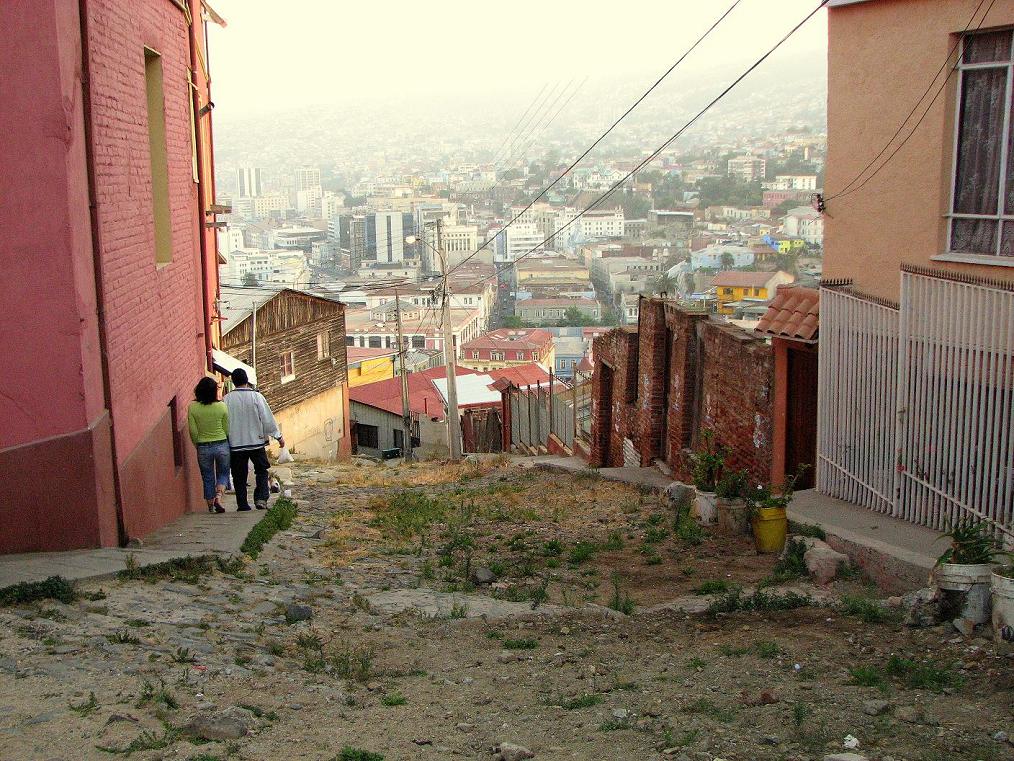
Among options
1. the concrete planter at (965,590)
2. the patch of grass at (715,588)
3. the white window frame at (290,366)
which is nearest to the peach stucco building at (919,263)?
the concrete planter at (965,590)

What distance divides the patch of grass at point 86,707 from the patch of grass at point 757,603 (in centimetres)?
385

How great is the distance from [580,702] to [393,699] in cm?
92

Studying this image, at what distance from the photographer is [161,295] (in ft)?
34.3

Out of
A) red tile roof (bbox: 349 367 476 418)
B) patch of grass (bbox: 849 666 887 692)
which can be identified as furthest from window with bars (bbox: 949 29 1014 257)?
red tile roof (bbox: 349 367 476 418)

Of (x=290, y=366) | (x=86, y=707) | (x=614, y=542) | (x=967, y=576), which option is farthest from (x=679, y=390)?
(x=290, y=366)

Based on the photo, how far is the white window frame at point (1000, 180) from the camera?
8234 mm

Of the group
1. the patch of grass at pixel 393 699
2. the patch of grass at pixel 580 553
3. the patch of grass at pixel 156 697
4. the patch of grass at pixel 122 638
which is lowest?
the patch of grass at pixel 580 553

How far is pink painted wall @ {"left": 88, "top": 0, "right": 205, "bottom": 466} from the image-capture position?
7945mm

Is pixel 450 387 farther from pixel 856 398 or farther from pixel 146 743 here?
pixel 146 743

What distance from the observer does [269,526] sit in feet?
32.4

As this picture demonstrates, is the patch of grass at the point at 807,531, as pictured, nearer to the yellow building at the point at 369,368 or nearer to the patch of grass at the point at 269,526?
the patch of grass at the point at 269,526

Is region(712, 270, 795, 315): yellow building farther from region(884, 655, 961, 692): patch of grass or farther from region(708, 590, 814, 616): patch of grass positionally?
region(884, 655, 961, 692): patch of grass

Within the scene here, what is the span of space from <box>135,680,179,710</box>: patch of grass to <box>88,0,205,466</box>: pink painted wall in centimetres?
349

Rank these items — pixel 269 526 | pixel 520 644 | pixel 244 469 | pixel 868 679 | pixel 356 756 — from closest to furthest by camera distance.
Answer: pixel 356 756 < pixel 868 679 < pixel 520 644 < pixel 269 526 < pixel 244 469
